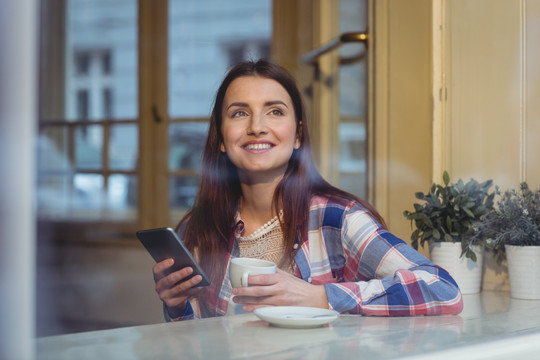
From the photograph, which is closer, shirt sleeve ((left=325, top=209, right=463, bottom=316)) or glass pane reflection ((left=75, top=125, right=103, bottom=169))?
shirt sleeve ((left=325, top=209, right=463, bottom=316))

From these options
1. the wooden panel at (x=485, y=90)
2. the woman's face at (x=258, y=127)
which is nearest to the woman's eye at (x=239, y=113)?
the woman's face at (x=258, y=127)

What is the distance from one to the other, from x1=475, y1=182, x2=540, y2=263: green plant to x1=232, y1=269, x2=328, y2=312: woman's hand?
1.92 feet

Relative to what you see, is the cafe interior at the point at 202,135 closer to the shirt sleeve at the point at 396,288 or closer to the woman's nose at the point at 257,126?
the shirt sleeve at the point at 396,288

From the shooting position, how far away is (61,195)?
288 centimetres

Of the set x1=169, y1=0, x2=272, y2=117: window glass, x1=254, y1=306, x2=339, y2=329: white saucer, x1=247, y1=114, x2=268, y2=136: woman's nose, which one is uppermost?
x1=169, y1=0, x2=272, y2=117: window glass

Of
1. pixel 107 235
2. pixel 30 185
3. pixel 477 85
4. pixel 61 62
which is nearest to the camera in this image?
pixel 30 185

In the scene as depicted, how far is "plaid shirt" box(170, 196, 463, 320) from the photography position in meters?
1.16

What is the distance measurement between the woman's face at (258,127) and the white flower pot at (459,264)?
0.44 metres

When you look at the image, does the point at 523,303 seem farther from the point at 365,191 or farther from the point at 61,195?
the point at 61,195

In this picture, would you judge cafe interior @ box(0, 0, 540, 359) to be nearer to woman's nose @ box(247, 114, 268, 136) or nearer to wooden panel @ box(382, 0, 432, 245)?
wooden panel @ box(382, 0, 432, 245)

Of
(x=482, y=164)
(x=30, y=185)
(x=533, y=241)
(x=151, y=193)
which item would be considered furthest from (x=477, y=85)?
(x=151, y=193)

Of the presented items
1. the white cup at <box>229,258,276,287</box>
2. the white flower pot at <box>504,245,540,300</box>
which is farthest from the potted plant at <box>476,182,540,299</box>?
the white cup at <box>229,258,276,287</box>

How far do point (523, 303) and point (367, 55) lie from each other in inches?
34.5

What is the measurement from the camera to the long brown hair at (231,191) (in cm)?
141
